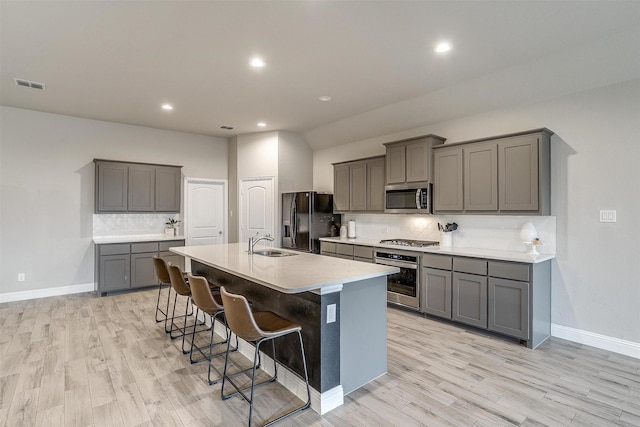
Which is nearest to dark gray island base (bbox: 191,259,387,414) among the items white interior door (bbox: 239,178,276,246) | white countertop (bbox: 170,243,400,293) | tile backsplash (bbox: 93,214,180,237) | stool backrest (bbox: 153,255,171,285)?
white countertop (bbox: 170,243,400,293)

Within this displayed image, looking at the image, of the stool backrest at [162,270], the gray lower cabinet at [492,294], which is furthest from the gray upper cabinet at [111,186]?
the gray lower cabinet at [492,294]

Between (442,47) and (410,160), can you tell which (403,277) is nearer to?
(410,160)

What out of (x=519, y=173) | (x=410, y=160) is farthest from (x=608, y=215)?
(x=410, y=160)

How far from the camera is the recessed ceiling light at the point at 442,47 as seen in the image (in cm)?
307

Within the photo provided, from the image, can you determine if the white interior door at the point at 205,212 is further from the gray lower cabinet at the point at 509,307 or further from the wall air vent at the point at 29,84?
the gray lower cabinet at the point at 509,307

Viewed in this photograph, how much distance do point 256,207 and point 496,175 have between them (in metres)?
4.32

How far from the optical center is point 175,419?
2244mm

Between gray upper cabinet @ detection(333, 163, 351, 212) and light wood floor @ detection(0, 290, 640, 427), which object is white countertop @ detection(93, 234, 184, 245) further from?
gray upper cabinet @ detection(333, 163, 351, 212)

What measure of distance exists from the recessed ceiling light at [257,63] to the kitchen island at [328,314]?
6.74 ft

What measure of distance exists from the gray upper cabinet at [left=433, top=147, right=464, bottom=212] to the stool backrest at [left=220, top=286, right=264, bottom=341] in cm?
311

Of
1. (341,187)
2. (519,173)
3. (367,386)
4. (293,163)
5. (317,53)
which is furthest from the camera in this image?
(293,163)

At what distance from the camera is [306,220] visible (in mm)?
5906

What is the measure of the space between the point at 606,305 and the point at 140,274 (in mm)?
6302

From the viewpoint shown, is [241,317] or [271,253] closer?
[241,317]
